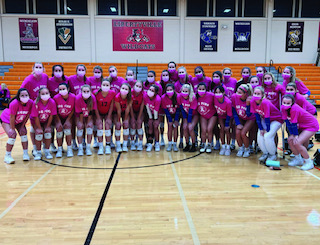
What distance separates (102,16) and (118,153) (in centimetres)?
1065

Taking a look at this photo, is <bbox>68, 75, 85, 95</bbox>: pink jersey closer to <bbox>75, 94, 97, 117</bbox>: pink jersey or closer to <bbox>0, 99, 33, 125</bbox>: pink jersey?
<bbox>75, 94, 97, 117</bbox>: pink jersey

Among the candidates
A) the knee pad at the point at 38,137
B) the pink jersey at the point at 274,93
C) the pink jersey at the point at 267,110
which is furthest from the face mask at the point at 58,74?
the pink jersey at the point at 274,93

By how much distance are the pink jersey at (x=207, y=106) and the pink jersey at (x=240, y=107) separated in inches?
15.2

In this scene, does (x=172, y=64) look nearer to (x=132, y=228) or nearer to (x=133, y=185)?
(x=133, y=185)

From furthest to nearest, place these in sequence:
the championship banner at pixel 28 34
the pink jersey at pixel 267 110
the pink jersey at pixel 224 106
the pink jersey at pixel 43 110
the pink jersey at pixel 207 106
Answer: the championship banner at pixel 28 34 < the pink jersey at pixel 207 106 < the pink jersey at pixel 224 106 < the pink jersey at pixel 43 110 < the pink jersey at pixel 267 110

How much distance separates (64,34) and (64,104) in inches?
417

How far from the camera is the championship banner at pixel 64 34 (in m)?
13.5

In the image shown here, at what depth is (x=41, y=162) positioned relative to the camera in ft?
14.5

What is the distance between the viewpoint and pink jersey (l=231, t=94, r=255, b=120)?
451 centimetres

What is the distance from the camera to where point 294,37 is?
47.3ft

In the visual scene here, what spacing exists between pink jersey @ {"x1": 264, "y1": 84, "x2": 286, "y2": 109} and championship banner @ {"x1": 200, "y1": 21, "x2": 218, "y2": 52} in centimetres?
1021

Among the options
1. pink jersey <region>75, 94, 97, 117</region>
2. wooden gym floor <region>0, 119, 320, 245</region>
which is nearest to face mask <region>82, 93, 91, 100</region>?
pink jersey <region>75, 94, 97, 117</region>

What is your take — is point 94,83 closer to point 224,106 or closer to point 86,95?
point 86,95

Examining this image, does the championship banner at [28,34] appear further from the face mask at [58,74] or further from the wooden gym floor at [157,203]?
the wooden gym floor at [157,203]
